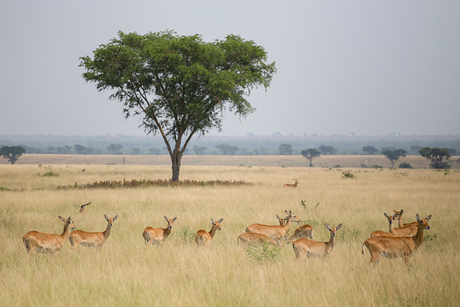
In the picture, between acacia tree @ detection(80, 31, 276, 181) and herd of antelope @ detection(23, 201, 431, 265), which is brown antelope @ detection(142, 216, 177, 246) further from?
acacia tree @ detection(80, 31, 276, 181)

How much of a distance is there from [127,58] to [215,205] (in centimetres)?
1526

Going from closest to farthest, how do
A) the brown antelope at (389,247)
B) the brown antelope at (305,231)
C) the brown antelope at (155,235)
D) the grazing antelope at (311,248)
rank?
the brown antelope at (389,247) < the grazing antelope at (311,248) < the brown antelope at (155,235) < the brown antelope at (305,231)

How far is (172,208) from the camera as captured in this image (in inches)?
615

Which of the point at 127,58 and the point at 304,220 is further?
the point at 127,58

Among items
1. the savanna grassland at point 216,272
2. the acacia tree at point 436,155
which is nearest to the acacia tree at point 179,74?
the savanna grassland at point 216,272

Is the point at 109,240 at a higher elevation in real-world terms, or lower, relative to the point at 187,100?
lower

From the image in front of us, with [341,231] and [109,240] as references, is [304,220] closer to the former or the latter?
[341,231]

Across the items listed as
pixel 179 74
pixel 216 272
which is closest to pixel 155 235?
pixel 216 272

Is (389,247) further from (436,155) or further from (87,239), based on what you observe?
(436,155)

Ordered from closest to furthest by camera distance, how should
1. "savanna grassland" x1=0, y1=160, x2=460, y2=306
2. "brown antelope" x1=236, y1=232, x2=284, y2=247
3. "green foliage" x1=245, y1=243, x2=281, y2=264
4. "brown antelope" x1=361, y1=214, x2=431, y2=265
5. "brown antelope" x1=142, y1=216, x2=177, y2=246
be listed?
1. "savanna grassland" x1=0, y1=160, x2=460, y2=306
2. "brown antelope" x1=361, y1=214, x2=431, y2=265
3. "green foliage" x1=245, y1=243, x2=281, y2=264
4. "brown antelope" x1=236, y1=232, x2=284, y2=247
5. "brown antelope" x1=142, y1=216, x2=177, y2=246

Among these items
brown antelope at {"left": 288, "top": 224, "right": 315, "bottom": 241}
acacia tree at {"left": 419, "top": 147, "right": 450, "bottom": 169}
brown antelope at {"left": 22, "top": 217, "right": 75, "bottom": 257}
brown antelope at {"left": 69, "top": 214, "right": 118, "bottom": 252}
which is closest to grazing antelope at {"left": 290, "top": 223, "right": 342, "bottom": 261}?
brown antelope at {"left": 288, "top": 224, "right": 315, "bottom": 241}

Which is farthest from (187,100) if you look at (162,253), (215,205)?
(162,253)

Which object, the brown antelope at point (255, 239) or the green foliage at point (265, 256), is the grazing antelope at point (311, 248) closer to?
the green foliage at point (265, 256)

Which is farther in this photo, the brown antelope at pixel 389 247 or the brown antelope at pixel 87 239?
the brown antelope at pixel 87 239
